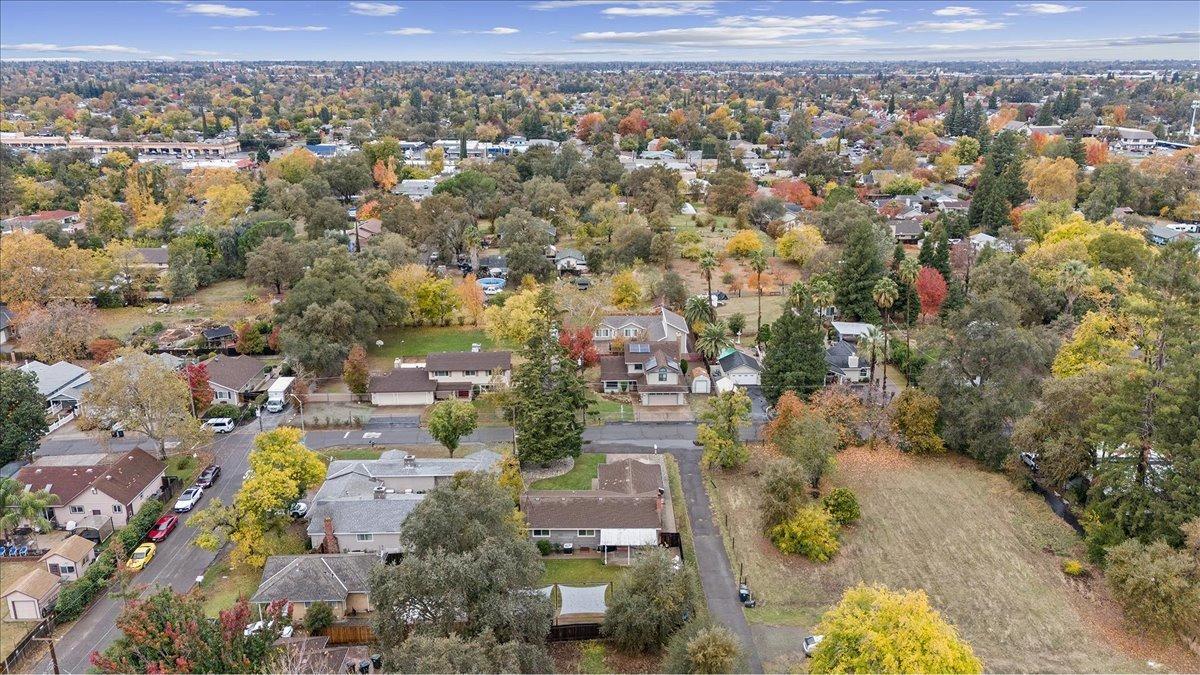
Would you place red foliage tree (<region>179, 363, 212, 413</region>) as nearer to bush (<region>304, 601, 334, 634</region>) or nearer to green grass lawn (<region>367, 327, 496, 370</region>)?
green grass lawn (<region>367, 327, 496, 370</region>)

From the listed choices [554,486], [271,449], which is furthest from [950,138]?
[271,449]

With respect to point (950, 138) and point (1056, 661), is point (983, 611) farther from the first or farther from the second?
point (950, 138)

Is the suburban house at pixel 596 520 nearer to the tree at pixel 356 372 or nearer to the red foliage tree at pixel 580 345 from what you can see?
the red foliage tree at pixel 580 345

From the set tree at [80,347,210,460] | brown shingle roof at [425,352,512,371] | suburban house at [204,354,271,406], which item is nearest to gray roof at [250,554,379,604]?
tree at [80,347,210,460]

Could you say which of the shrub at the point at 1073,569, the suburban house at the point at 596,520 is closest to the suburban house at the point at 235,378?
the suburban house at the point at 596,520

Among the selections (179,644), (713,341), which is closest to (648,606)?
(179,644)

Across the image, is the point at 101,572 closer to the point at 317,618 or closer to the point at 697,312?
the point at 317,618
